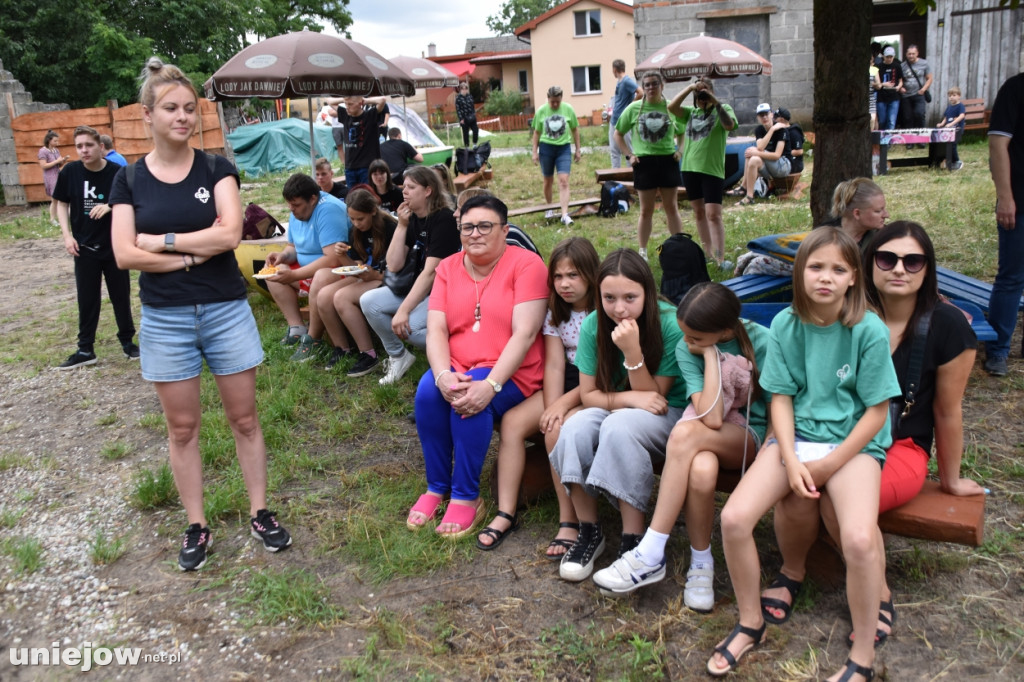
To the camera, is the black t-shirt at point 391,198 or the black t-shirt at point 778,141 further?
the black t-shirt at point 778,141

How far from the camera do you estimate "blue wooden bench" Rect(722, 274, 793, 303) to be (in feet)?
15.6

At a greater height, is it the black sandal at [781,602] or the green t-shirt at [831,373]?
the green t-shirt at [831,373]

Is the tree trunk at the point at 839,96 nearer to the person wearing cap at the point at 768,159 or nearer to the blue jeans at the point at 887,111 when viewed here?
the person wearing cap at the point at 768,159

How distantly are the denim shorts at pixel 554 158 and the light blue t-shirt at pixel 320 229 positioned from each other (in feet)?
15.7

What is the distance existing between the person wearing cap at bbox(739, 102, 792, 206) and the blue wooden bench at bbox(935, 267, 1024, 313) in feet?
18.5

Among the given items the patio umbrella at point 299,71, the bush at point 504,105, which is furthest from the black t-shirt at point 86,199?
the bush at point 504,105

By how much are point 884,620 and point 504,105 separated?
3913cm

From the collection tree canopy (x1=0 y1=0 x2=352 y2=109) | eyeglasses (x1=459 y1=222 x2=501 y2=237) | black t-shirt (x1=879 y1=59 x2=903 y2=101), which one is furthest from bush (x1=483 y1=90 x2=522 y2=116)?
eyeglasses (x1=459 y1=222 x2=501 y2=237)

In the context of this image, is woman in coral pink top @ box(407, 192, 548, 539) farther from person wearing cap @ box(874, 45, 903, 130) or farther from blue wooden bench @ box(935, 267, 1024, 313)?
person wearing cap @ box(874, 45, 903, 130)

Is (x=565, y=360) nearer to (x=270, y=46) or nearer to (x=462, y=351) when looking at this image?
(x=462, y=351)

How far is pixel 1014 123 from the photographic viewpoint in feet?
13.7

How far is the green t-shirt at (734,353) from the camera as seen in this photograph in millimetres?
2920

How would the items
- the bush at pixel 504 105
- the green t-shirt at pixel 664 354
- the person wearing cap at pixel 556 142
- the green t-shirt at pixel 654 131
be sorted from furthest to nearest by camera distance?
the bush at pixel 504 105 < the person wearing cap at pixel 556 142 < the green t-shirt at pixel 654 131 < the green t-shirt at pixel 664 354

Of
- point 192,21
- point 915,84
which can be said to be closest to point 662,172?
point 915,84
